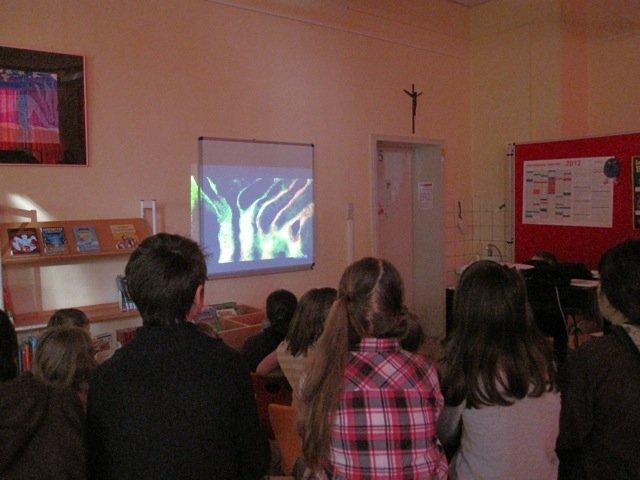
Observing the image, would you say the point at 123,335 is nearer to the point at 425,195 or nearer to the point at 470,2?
the point at 425,195

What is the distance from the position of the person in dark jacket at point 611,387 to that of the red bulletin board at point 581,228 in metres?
3.32

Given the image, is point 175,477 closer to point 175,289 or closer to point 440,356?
point 175,289

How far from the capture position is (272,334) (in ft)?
9.39

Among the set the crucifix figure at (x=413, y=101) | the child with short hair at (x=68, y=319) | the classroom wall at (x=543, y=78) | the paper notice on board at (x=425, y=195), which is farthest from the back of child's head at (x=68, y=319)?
the classroom wall at (x=543, y=78)

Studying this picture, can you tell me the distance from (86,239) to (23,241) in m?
0.34

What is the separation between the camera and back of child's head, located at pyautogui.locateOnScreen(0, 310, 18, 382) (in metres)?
1.19

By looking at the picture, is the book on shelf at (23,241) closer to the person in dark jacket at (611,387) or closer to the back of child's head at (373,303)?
the back of child's head at (373,303)

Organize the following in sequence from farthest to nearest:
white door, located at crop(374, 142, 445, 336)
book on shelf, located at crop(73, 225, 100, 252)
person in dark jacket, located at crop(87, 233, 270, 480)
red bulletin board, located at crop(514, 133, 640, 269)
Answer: white door, located at crop(374, 142, 445, 336)
red bulletin board, located at crop(514, 133, 640, 269)
book on shelf, located at crop(73, 225, 100, 252)
person in dark jacket, located at crop(87, 233, 270, 480)

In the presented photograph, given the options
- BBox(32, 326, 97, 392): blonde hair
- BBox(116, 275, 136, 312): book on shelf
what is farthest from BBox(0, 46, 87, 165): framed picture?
BBox(32, 326, 97, 392): blonde hair

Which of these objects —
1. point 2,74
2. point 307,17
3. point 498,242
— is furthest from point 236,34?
point 498,242

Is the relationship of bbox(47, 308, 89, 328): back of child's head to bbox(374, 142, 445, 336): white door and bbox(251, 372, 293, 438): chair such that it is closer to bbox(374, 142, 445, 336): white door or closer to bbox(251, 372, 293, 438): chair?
bbox(251, 372, 293, 438): chair

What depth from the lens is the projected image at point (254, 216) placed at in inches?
163

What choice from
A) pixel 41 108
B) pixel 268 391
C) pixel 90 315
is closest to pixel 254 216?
pixel 90 315

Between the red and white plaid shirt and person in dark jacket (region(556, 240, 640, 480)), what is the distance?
465 mm
